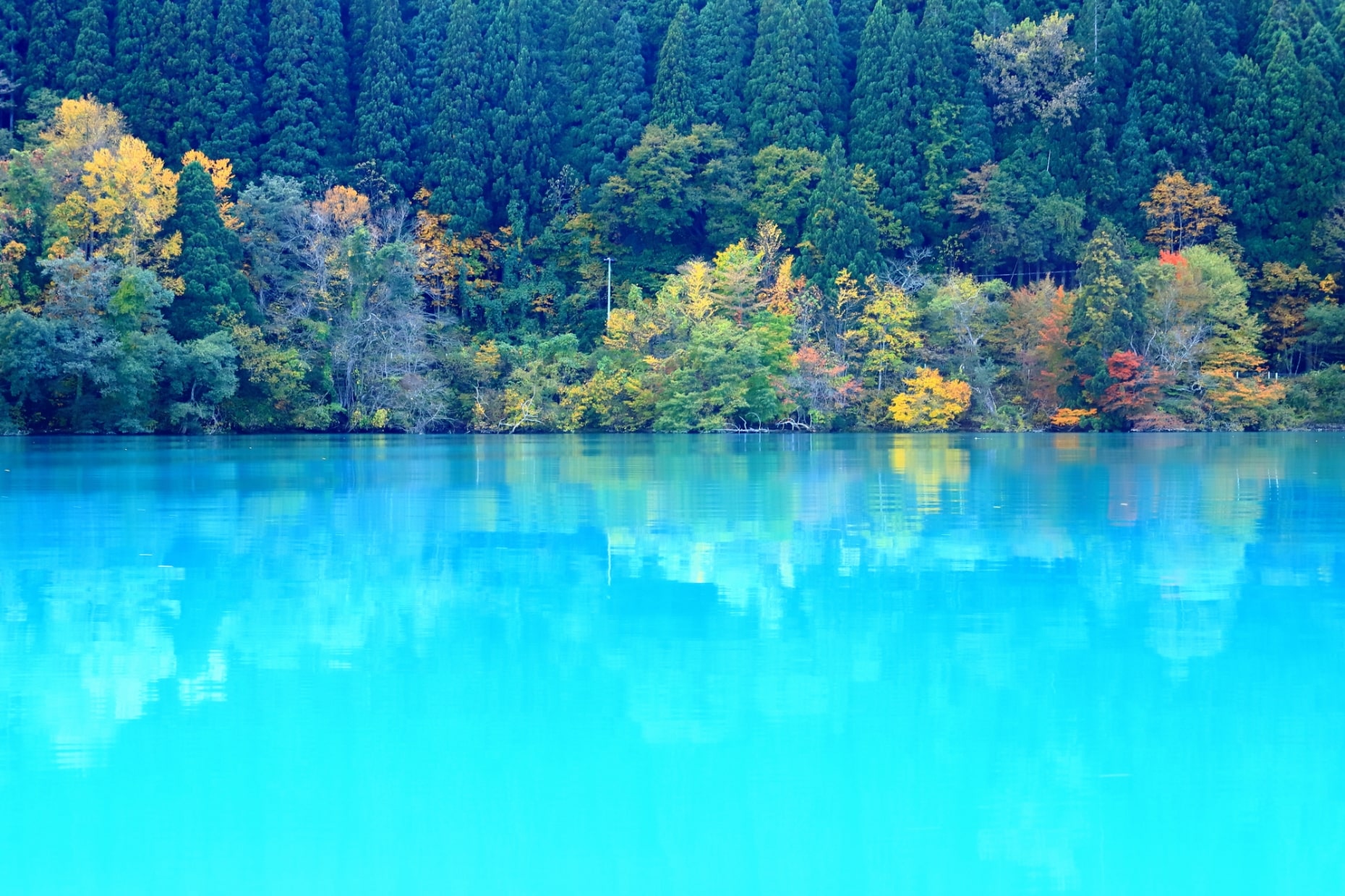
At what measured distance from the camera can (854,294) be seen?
1678 inches

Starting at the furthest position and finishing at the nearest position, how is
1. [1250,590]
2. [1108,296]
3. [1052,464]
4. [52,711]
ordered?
[1108,296], [1052,464], [1250,590], [52,711]

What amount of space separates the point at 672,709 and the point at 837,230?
128 ft

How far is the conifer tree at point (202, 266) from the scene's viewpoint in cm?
3700

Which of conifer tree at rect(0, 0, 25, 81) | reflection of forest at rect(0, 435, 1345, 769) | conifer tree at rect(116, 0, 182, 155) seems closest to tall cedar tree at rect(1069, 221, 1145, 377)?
reflection of forest at rect(0, 435, 1345, 769)

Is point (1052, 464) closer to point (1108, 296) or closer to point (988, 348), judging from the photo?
point (1108, 296)

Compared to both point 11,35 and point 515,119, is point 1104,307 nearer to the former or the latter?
point 515,119

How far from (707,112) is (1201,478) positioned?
31893 millimetres

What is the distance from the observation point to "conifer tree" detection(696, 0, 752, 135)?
47.5m

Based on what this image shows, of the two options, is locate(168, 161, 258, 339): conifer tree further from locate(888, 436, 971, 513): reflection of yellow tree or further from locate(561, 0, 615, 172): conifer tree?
locate(888, 436, 971, 513): reflection of yellow tree

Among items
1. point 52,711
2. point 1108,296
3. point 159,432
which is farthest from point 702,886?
point 1108,296

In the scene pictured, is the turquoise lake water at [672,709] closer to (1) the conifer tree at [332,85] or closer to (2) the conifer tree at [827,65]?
(1) the conifer tree at [332,85]

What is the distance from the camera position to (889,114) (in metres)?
45.6

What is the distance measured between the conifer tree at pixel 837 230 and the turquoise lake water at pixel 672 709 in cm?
3202

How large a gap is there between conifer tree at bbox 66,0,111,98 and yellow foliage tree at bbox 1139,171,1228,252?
110 ft
